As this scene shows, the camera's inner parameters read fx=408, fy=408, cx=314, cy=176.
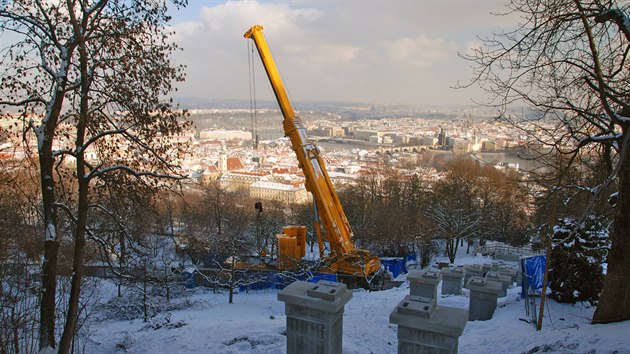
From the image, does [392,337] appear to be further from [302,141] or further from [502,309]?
[302,141]

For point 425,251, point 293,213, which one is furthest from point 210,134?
point 425,251

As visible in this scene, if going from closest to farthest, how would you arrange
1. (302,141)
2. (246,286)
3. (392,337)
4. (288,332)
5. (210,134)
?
(288,332) < (392,337) < (302,141) < (246,286) < (210,134)

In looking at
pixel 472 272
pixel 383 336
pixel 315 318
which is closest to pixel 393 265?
pixel 472 272

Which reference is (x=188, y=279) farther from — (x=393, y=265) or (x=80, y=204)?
(x=80, y=204)

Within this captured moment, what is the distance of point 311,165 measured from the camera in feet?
42.1

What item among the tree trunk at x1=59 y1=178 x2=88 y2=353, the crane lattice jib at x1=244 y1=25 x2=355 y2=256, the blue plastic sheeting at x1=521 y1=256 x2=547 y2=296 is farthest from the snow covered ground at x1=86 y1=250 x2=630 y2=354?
the crane lattice jib at x1=244 y1=25 x2=355 y2=256

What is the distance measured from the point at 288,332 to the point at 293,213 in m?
27.0

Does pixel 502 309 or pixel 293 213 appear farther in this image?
pixel 293 213

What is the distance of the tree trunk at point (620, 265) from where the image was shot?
5055 mm

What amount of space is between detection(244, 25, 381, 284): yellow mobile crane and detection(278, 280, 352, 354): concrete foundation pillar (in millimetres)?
8040

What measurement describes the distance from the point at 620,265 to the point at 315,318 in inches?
152

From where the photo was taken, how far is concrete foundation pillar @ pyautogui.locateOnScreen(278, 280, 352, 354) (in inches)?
184

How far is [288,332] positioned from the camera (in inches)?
193

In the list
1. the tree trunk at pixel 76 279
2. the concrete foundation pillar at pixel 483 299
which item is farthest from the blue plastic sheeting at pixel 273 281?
the tree trunk at pixel 76 279
